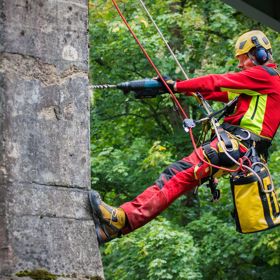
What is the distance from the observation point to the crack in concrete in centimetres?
418

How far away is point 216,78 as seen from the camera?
5.77 metres

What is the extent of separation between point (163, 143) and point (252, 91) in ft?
30.7

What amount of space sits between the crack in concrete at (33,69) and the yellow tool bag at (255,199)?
5.86ft

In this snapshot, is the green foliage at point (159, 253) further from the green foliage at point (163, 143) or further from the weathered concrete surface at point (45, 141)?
the weathered concrete surface at point (45, 141)

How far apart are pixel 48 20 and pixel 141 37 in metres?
9.18

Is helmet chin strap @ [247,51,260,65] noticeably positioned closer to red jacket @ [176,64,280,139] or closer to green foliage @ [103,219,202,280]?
red jacket @ [176,64,280,139]

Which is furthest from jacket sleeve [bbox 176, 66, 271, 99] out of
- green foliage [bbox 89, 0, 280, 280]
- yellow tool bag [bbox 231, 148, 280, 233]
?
green foliage [bbox 89, 0, 280, 280]

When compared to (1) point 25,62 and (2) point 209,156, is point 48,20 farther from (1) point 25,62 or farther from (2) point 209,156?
(2) point 209,156

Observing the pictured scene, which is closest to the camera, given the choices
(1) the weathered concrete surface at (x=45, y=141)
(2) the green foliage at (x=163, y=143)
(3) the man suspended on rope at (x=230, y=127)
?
(1) the weathered concrete surface at (x=45, y=141)

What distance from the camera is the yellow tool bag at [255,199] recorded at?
582 cm

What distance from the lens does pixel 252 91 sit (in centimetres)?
587

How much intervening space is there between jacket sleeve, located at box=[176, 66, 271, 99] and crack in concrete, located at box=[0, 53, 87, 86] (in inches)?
56.6

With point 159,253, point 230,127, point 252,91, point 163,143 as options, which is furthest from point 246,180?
point 163,143

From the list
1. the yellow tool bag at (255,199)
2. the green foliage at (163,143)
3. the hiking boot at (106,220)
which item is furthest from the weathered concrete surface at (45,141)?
the green foliage at (163,143)
